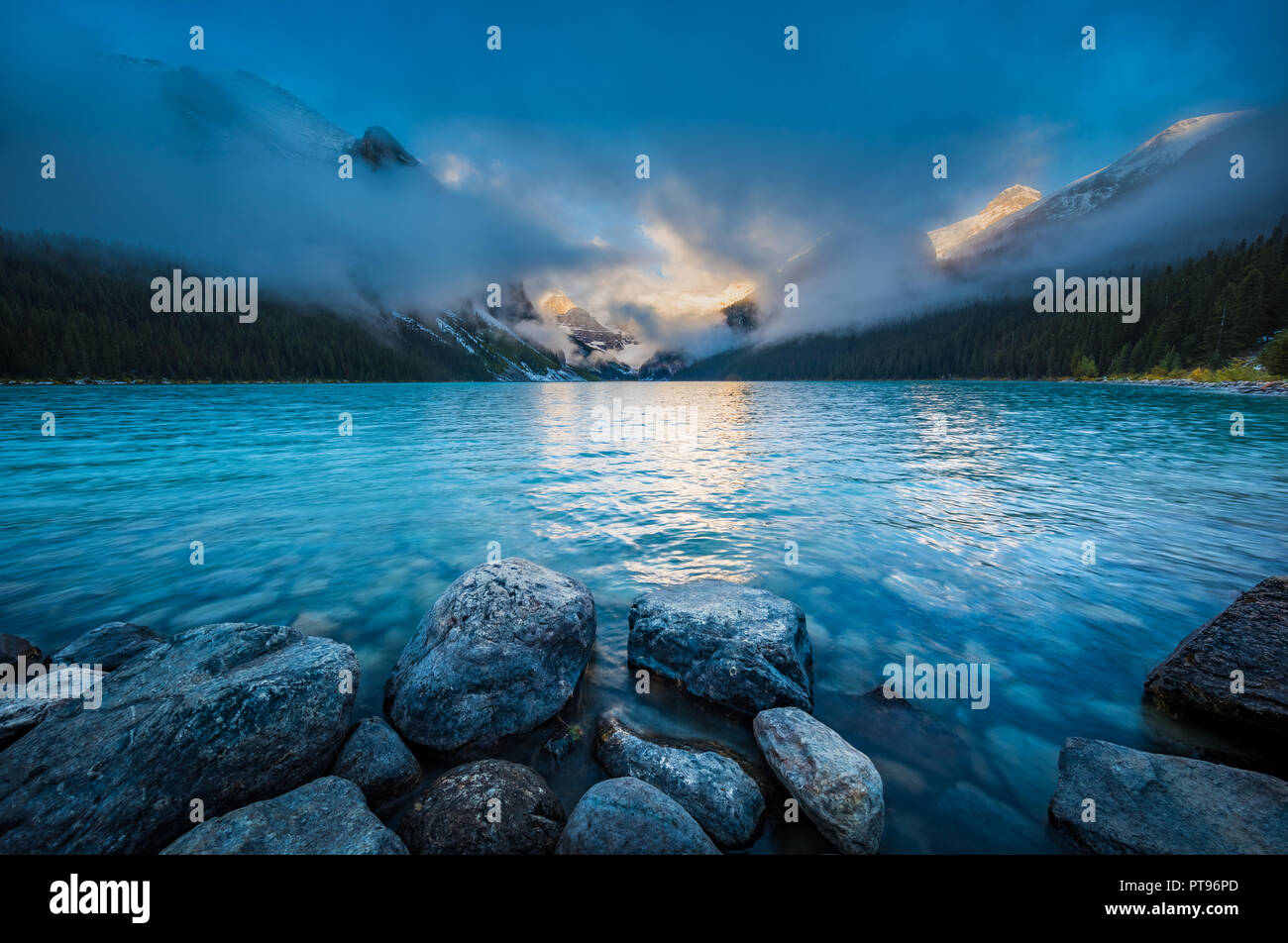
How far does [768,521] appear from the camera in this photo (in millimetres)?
14430

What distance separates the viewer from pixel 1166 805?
4.45 meters

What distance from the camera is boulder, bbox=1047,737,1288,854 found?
416 cm

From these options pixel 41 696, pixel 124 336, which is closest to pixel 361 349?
pixel 124 336

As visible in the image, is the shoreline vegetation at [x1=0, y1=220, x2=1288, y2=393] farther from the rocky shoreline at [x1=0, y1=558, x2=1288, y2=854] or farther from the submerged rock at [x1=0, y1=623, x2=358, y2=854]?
the submerged rock at [x1=0, y1=623, x2=358, y2=854]

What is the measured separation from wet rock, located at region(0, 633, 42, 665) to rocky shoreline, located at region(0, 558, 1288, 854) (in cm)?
3

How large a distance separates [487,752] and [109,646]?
5.85 m

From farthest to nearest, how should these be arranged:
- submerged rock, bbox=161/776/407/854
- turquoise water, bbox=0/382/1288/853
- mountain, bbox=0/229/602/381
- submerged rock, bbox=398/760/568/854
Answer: mountain, bbox=0/229/602/381 < turquoise water, bbox=0/382/1288/853 < submerged rock, bbox=398/760/568/854 < submerged rock, bbox=161/776/407/854

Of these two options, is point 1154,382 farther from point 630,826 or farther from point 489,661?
point 630,826

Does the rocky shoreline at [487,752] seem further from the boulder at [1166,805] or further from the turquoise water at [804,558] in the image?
the turquoise water at [804,558]

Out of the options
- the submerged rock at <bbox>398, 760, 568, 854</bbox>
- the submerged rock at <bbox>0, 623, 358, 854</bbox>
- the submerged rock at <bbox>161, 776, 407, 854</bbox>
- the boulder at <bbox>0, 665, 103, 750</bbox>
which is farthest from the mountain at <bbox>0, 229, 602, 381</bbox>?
the submerged rock at <bbox>398, 760, 568, 854</bbox>
